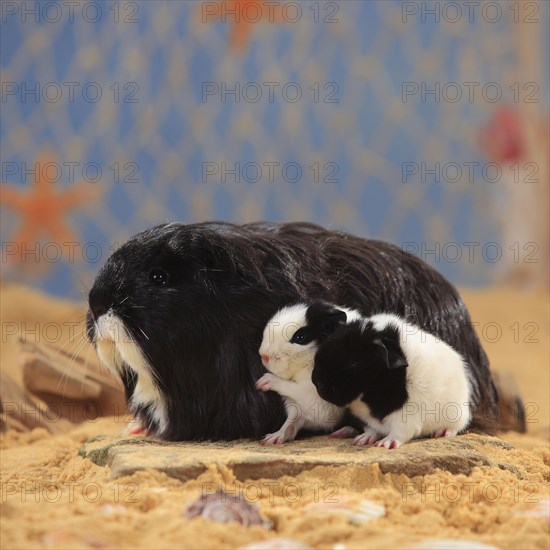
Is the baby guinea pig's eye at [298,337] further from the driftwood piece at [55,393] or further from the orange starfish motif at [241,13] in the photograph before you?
the orange starfish motif at [241,13]

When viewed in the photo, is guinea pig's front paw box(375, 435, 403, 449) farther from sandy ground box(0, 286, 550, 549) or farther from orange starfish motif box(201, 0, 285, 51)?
orange starfish motif box(201, 0, 285, 51)

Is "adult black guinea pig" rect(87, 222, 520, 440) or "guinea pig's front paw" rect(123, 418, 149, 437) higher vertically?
"adult black guinea pig" rect(87, 222, 520, 440)

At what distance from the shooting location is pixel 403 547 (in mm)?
1787

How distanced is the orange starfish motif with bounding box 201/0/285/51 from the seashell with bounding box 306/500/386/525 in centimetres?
604

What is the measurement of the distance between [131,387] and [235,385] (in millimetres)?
515

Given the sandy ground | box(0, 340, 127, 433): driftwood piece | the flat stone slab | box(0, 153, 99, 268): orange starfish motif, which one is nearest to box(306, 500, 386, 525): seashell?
the sandy ground

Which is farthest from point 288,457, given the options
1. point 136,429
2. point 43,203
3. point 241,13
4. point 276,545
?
point 241,13

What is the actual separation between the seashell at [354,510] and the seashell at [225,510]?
0.14m

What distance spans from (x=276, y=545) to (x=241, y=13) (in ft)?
20.9

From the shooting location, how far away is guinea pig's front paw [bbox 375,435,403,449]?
255 centimetres

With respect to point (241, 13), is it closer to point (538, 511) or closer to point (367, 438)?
point (367, 438)

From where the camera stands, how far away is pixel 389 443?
8.41ft

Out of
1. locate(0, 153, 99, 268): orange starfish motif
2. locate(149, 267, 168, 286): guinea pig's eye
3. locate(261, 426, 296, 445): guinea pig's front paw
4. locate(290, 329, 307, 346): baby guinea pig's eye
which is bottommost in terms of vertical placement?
locate(261, 426, 296, 445): guinea pig's front paw

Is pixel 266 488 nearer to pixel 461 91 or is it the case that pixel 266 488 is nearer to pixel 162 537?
pixel 162 537
